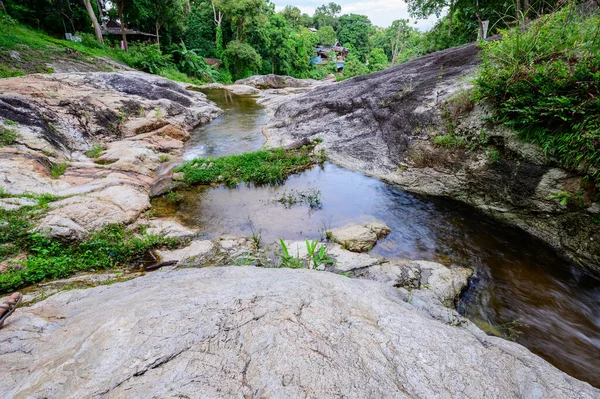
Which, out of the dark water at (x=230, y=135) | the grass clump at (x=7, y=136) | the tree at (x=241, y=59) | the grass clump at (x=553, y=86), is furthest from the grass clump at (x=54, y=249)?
the tree at (x=241, y=59)

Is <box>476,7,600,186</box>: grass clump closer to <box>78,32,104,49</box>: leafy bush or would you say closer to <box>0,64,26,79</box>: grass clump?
<box>0,64,26,79</box>: grass clump

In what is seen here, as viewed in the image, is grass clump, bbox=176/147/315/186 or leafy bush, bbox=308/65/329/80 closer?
grass clump, bbox=176/147/315/186

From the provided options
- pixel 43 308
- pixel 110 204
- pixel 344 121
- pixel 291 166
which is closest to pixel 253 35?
pixel 344 121

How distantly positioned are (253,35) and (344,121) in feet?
113

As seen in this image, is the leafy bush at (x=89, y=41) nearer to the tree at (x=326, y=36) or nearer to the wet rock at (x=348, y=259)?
the wet rock at (x=348, y=259)

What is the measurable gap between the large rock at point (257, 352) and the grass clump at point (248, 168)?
641 centimetres

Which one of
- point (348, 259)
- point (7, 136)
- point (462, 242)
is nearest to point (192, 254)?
point (348, 259)

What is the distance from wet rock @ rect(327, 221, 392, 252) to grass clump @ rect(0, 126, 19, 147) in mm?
9730

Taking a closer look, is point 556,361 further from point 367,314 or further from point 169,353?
point 169,353

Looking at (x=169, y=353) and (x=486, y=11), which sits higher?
(x=486, y=11)

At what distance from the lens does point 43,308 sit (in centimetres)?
330

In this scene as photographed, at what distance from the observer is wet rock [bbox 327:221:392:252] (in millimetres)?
6086

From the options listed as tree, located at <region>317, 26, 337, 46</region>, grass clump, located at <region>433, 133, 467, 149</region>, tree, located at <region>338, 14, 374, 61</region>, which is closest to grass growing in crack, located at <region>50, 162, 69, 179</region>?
grass clump, located at <region>433, 133, 467, 149</region>

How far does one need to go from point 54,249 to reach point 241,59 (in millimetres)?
40195
